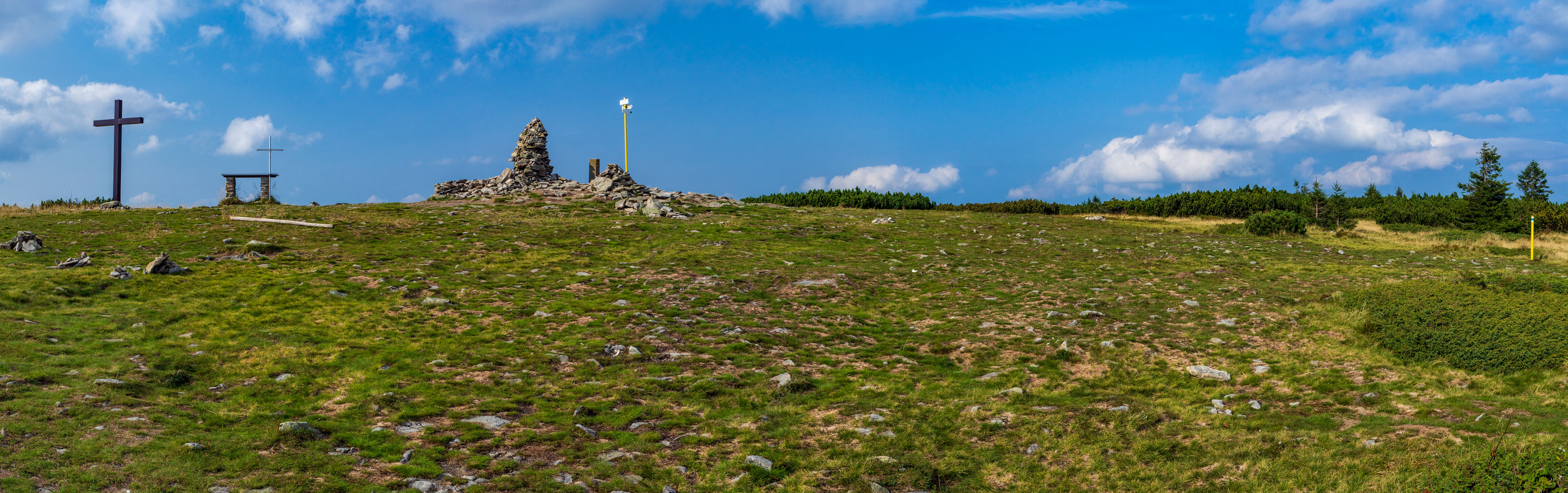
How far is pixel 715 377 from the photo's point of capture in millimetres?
12125

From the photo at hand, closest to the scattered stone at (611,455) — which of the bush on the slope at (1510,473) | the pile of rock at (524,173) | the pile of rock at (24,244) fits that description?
the bush on the slope at (1510,473)

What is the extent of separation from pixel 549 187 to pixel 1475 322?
137 ft

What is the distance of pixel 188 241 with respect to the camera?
2373 cm

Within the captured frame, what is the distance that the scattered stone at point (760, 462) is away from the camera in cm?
880

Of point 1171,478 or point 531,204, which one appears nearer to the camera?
point 1171,478

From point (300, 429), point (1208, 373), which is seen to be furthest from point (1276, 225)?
point (300, 429)

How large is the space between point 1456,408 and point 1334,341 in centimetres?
413

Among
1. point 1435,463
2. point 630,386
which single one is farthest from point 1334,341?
point 630,386

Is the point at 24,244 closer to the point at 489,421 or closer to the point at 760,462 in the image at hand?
the point at 489,421

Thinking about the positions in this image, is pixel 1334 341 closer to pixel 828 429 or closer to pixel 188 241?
pixel 828 429

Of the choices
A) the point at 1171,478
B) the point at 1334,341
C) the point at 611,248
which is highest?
the point at 611,248

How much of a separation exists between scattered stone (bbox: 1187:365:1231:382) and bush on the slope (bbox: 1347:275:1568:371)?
399 centimetres

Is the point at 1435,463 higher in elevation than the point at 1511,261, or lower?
lower

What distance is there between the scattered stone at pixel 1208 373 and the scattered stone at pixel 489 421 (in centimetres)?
1123
